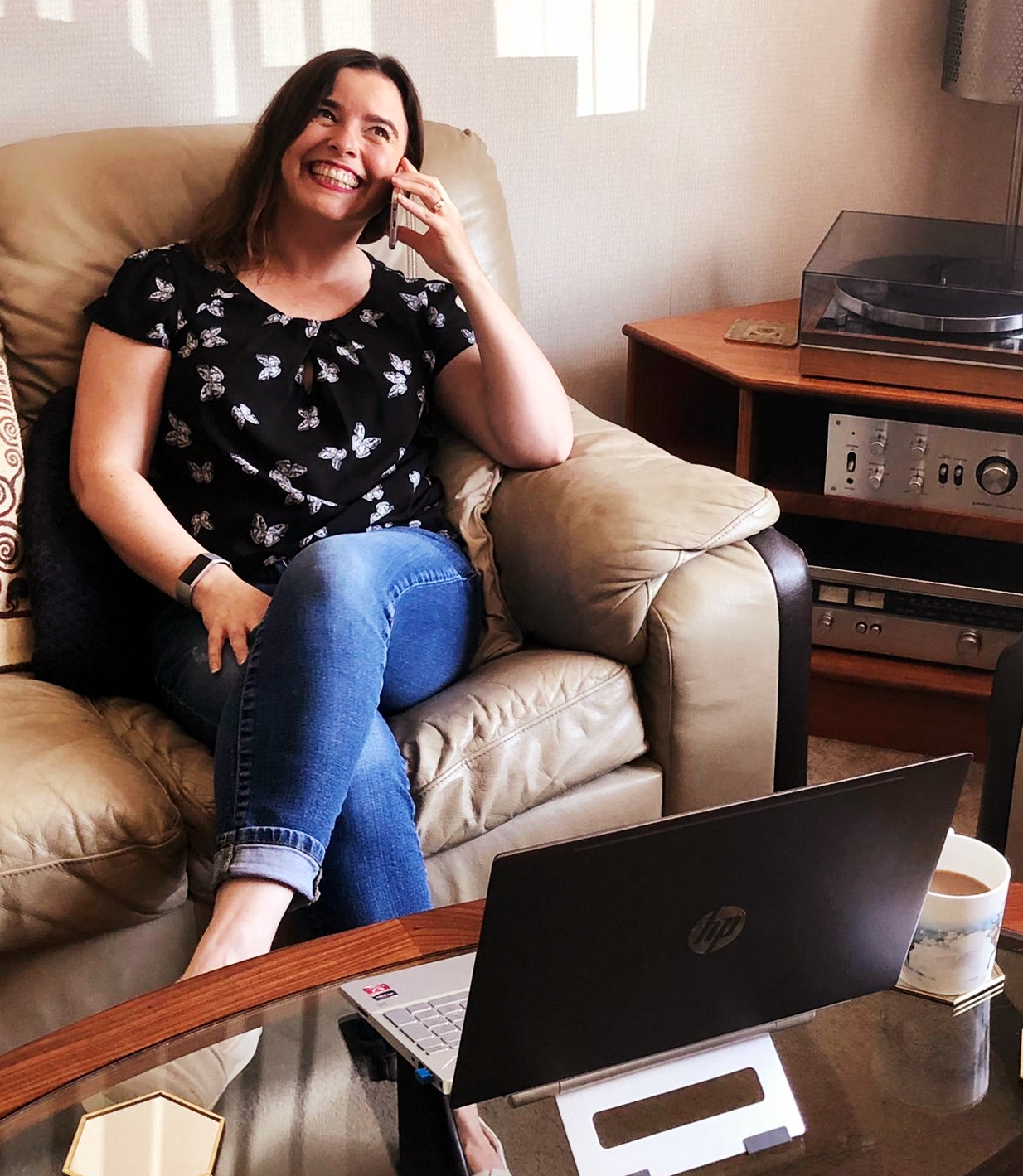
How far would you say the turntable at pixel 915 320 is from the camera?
197cm

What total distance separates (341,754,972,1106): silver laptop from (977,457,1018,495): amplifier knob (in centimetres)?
122

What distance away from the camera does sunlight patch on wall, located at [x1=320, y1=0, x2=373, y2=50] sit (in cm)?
209

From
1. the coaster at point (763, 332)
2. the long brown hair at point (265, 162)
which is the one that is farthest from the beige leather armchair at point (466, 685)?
the coaster at point (763, 332)

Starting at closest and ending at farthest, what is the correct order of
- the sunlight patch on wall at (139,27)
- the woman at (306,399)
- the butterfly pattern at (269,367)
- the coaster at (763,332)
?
the woman at (306,399) < the butterfly pattern at (269,367) < the sunlight patch on wall at (139,27) < the coaster at (763,332)

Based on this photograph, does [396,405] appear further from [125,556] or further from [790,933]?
[790,933]

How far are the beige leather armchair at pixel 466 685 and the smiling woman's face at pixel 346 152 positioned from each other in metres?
0.19

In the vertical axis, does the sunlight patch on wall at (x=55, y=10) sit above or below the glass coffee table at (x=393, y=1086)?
above

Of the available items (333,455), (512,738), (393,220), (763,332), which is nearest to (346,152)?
(393,220)

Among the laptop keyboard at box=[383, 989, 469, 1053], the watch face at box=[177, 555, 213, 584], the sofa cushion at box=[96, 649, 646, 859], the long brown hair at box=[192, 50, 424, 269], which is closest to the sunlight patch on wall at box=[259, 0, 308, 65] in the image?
the long brown hair at box=[192, 50, 424, 269]

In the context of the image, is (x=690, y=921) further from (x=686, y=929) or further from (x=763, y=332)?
(x=763, y=332)

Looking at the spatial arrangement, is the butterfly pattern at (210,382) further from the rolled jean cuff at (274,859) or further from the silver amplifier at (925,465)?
the silver amplifier at (925,465)

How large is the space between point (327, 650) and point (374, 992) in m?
0.44

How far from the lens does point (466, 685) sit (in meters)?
1.59

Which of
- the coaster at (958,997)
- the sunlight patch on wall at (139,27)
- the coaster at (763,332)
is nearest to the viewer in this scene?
the coaster at (958,997)
